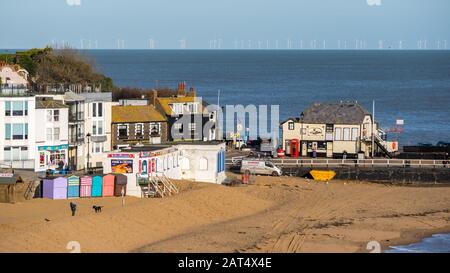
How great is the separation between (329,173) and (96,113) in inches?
604

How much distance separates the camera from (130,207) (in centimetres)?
5341

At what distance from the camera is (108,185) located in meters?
58.0

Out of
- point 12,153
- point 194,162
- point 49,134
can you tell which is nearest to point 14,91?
point 49,134

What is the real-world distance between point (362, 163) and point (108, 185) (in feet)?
69.0

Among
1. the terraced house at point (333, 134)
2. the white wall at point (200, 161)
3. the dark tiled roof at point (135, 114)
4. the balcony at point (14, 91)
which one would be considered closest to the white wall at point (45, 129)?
the balcony at point (14, 91)

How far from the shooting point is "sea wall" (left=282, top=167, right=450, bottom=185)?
69.1 metres

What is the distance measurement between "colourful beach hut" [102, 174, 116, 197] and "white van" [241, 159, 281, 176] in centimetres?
1345

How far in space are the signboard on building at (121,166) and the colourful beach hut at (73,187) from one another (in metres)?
2.76

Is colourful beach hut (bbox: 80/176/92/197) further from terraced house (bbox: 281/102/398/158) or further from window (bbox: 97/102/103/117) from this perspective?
terraced house (bbox: 281/102/398/158)

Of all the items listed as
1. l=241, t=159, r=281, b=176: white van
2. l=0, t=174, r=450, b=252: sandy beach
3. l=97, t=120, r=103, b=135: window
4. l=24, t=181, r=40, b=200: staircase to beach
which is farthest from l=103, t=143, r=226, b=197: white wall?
l=97, t=120, r=103, b=135: window

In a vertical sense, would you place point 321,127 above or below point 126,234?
above
